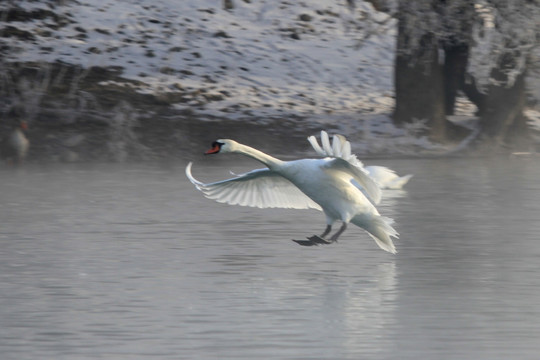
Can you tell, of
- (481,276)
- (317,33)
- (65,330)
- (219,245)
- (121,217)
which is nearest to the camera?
(65,330)

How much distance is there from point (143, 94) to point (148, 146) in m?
3.50

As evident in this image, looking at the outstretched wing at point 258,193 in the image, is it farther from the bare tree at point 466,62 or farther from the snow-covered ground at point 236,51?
the snow-covered ground at point 236,51

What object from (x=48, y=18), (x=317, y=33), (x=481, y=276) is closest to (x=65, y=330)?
(x=481, y=276)

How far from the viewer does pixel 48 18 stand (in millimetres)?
32656

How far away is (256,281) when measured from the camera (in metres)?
10.7

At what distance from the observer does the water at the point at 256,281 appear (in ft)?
26.9

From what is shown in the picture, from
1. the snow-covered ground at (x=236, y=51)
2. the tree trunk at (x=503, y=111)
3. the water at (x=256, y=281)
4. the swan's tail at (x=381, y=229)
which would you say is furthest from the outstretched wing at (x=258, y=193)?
the snow-covered ground at (x=236, y=51)

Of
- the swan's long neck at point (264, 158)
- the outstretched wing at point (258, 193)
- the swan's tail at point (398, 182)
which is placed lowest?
the swan's tail at point (398, 182)

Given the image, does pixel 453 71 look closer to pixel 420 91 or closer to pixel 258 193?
pixel 420 91

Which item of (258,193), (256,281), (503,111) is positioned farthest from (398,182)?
(503,111)

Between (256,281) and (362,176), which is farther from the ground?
(362,176)

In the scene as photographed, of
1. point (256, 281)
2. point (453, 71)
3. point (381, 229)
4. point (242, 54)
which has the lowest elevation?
point (242, 54)

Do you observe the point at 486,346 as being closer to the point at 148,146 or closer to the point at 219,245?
the point at 219,245

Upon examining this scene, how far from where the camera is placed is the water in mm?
8195
